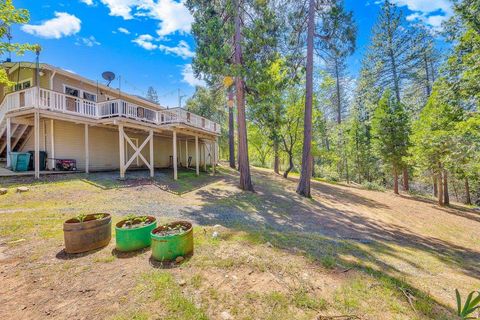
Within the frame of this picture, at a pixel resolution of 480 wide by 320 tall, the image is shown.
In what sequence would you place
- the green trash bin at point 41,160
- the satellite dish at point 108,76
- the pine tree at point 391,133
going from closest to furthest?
the green trash bin at point 41,160 → the satellite dish at point 108,76 → the pine tree at point 391,133

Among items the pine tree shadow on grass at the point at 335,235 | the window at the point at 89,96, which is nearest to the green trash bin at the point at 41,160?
the window at the point at 89,96

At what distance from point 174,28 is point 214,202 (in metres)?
12.8

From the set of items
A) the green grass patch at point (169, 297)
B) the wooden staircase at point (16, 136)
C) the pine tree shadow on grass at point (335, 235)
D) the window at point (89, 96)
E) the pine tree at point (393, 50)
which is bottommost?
the pine tree shadow on grass at point (335, 235)

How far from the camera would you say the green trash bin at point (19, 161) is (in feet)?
32.5

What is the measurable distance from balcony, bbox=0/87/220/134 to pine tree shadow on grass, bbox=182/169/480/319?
5089mm

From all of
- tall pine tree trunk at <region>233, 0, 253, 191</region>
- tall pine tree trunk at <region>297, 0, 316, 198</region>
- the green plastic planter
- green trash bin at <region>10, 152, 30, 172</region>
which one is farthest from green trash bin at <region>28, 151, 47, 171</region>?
tall pine tree trunk at <region>297, 0, 316, 198</region>

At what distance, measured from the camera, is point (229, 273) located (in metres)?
3.25

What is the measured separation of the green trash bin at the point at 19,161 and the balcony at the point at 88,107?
6.67 feet

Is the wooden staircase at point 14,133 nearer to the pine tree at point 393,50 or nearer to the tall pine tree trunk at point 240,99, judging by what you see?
the tall pine tree trunk at point 240,99

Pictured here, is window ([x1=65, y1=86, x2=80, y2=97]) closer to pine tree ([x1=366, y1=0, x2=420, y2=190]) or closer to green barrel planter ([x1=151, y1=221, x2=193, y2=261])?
green barrel planter ([x1=151, y1=221, x2=193, y2=261])

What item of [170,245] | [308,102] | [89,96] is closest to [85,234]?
[170,245]

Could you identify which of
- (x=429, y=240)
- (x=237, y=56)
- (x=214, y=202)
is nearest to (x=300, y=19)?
(x=237, y=56)

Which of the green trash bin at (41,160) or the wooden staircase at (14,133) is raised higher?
the wooden staircase at (14,133)

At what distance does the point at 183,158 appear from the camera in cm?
2134
